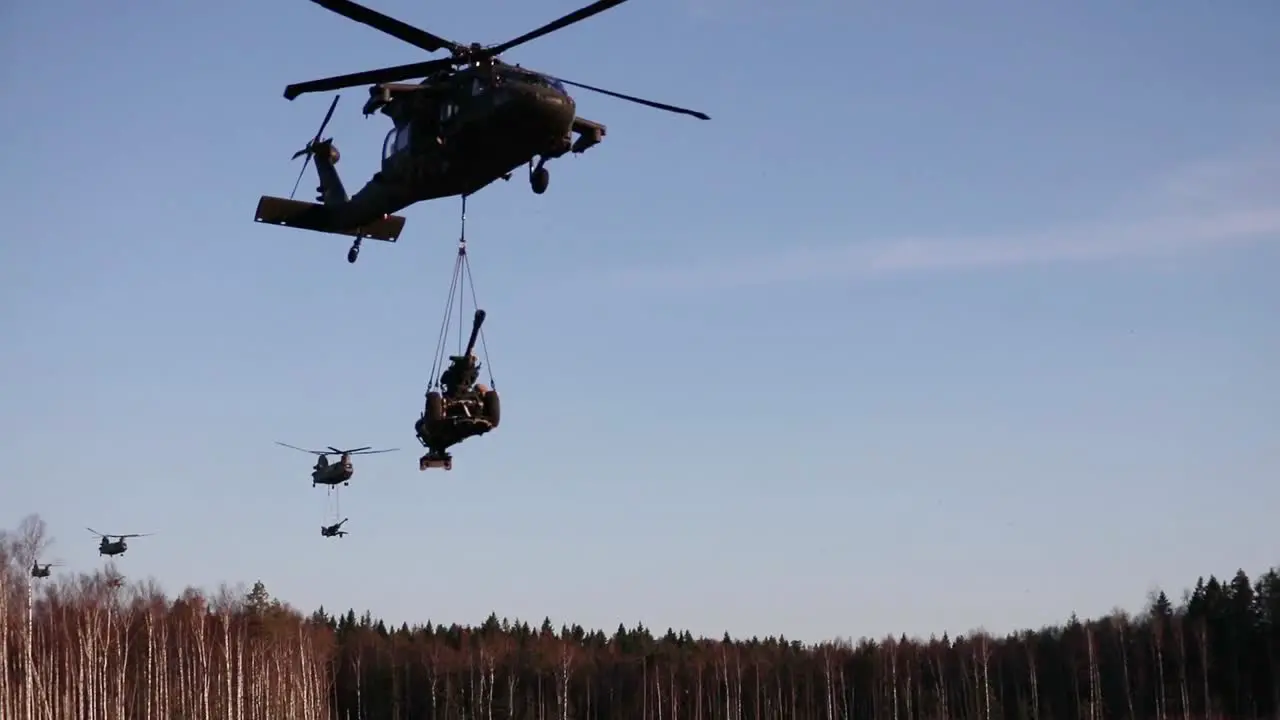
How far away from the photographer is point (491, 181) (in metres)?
26.7

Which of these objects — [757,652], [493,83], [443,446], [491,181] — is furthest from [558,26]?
[757,652]

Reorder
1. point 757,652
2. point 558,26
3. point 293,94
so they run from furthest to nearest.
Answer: point 757,652
point 293,94
point 558,26

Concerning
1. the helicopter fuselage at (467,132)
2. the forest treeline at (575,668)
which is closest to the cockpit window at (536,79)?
the helicopter fuselage at (467,132)

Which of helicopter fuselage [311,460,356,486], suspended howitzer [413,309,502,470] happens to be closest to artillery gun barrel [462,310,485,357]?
suspended howitzer [413,309,502,470]

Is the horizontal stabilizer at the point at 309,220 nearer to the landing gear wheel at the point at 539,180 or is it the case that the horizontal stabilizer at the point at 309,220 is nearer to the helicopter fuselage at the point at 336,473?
the landing gear wheel at the point at 539,180

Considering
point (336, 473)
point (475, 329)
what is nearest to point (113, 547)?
point (336, 473)

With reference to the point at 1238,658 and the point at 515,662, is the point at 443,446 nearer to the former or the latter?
the point at 1238,658

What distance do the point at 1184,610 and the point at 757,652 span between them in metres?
26.9

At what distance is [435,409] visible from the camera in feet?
89.5

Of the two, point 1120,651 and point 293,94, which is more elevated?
point 293,94

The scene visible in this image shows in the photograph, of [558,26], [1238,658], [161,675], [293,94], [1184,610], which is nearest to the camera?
[558,26]

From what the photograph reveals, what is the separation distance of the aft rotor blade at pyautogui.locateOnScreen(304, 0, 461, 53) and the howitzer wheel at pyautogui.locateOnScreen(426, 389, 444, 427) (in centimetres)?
575

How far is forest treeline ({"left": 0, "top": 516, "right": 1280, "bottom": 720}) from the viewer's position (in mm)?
63125

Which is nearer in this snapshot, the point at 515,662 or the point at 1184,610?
the point at 1184,610
